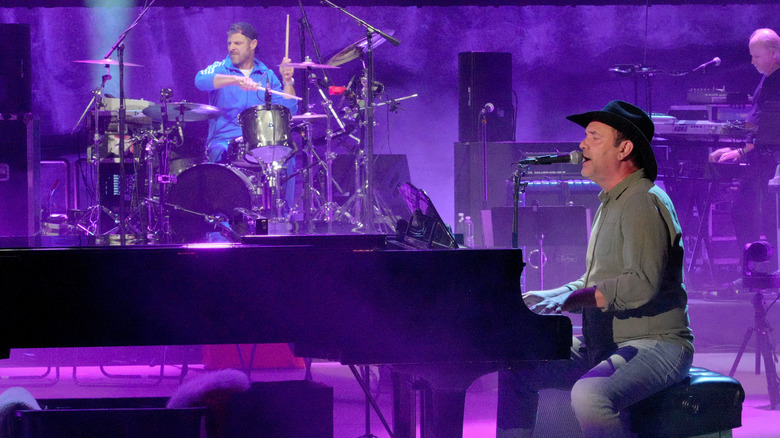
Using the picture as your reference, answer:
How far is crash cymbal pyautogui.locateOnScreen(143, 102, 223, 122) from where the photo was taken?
6.59 meters

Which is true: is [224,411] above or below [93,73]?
below

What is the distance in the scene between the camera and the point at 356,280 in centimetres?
250

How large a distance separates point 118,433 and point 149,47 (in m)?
6.80

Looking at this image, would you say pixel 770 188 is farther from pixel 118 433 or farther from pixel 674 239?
pixel 118 433

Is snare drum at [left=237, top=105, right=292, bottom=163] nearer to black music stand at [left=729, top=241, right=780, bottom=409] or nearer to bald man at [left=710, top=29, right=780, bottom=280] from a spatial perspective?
black music stand at [left=729, top=241, right=780, bottom=409]

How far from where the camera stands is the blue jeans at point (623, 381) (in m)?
2.69

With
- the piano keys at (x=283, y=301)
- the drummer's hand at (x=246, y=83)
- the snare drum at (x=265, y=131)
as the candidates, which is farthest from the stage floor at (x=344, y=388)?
the drummer's hand at (x=246, y=83)

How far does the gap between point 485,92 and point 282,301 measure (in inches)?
224

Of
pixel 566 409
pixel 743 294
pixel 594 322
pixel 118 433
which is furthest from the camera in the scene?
pixel 743 294

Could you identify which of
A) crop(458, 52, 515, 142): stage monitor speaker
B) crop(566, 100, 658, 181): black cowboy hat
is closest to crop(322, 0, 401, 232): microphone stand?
crop(458, 52, 515, 142): stage monitor speaker

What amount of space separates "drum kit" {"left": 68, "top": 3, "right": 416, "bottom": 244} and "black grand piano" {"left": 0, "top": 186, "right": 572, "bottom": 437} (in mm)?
3170

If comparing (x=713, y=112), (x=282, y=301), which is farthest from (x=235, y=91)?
(x=282, y=301)

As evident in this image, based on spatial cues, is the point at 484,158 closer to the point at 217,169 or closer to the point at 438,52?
the point at 438,52

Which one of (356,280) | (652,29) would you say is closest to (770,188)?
(652,29)
